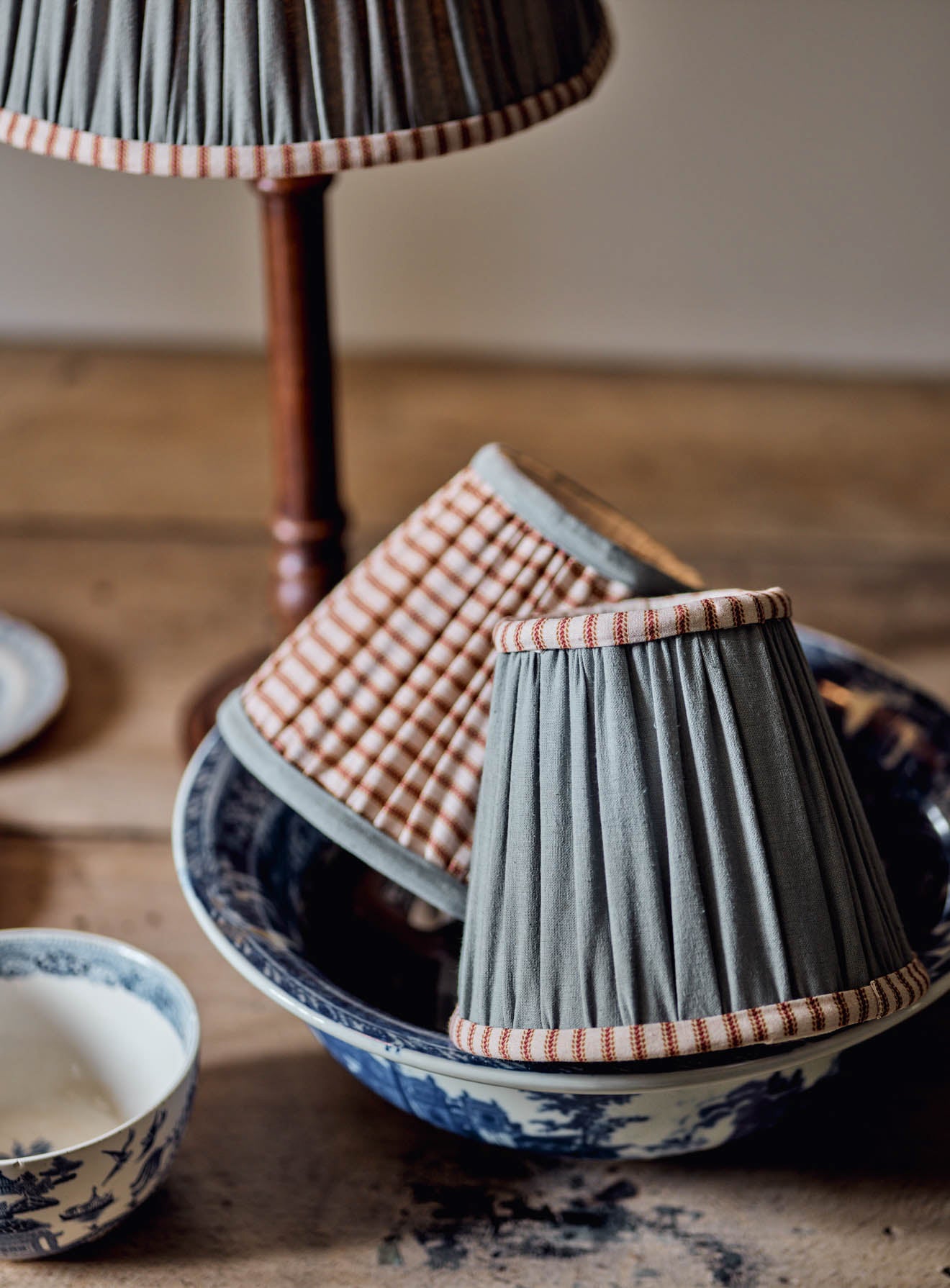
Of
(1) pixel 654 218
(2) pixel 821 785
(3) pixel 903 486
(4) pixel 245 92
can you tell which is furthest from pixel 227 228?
(2) pixel 821 785

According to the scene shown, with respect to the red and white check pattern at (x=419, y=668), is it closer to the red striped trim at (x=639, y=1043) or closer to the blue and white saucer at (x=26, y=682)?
the red striped trim at (x=639, y=1043)

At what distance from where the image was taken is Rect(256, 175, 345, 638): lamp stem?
503mm

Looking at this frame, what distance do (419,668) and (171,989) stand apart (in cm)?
12

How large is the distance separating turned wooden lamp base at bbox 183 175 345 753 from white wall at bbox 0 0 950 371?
43cm

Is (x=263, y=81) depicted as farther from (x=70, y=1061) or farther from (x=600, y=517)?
(x=70, y=1061)

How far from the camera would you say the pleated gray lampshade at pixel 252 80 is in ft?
1.24

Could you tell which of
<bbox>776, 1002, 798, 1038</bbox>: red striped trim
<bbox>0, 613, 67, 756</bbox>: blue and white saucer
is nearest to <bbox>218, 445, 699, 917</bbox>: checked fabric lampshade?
<bbox>776, 1002, 798, 1038</bbox>: red striped trim

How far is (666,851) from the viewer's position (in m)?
0.34

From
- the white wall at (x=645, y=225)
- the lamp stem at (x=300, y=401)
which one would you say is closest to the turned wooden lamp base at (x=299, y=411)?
the lamp stem at (x=300, y=401)

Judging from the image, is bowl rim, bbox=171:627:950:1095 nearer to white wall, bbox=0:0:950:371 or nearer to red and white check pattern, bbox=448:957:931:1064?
red and white check pattern, bbox=448:957:931:1064

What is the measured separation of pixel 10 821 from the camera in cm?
57

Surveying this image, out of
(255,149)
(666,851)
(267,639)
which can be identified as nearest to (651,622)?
(666,851)

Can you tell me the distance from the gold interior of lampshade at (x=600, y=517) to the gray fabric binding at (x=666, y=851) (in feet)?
0.28

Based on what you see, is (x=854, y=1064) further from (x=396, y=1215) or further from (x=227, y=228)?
(x=227, y=228)
